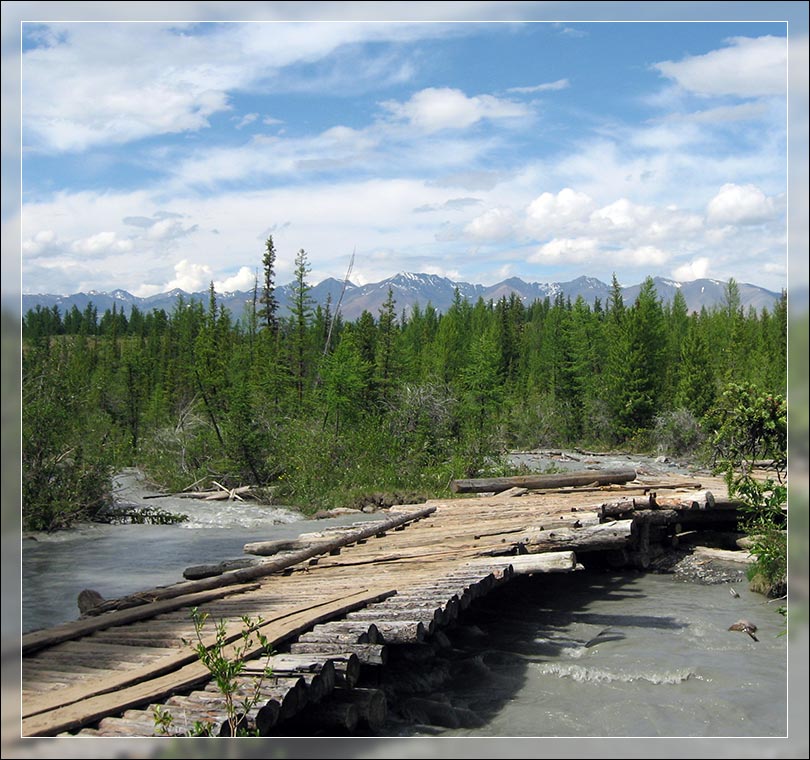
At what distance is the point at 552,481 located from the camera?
41.4 feet

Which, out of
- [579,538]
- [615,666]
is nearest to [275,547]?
[579,538]

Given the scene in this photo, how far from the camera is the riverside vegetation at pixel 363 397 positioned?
13789 mm

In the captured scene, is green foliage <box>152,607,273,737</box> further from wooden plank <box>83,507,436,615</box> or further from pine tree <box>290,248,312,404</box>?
pine tree <box>290,248,312,404</box>

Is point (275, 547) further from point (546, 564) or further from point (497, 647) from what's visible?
point (546, 564)

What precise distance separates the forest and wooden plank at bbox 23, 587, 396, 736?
1.65 m

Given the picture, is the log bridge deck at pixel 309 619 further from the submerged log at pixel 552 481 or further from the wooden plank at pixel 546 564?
the submerged log at pixel 552 481

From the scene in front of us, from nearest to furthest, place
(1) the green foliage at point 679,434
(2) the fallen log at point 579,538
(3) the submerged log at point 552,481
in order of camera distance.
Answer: (2) the fallen log at point 579,538
(3) the submerged log at point 552,481
(1) the green foliage at point 679,434

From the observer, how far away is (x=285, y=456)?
1809cm

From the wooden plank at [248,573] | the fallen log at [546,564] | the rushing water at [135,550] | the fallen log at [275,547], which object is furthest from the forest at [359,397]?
the fallen log at [275,547]

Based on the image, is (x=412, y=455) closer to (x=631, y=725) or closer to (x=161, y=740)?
(x=631, y=725)

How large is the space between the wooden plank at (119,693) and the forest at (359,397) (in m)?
1.65

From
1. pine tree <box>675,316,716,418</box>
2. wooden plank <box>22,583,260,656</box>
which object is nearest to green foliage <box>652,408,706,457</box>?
pine tree <box>675,316,716,418</box>

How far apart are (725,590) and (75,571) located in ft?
25.5

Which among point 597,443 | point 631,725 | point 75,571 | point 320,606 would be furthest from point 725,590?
point 597,443
